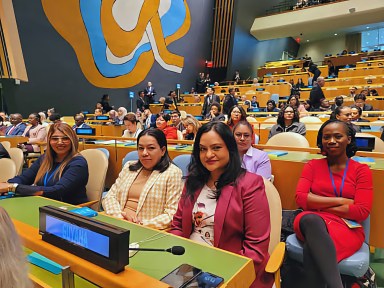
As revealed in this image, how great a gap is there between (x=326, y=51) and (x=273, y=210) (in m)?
23.2

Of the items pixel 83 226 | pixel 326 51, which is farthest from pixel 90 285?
pixel 326 51

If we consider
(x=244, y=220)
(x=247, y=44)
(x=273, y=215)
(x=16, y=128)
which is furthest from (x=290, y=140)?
(x=247, y=44)

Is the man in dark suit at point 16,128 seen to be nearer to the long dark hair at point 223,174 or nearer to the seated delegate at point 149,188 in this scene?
the seated delegate at point 149,188

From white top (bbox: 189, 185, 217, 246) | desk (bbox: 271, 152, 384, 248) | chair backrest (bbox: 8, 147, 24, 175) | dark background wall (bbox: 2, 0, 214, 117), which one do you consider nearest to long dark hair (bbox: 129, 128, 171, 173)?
white top (bbox: 189, 185, 217, 246)

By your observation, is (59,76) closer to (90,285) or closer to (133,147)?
(133,147)

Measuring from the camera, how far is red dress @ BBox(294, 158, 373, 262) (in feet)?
5.31

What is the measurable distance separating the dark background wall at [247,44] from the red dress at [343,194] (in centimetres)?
1534

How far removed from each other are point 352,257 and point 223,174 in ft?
2.74

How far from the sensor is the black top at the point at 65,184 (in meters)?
2.17

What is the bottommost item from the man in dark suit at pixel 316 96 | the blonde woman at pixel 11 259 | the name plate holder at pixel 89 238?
the name plate holder at pixel 89 238

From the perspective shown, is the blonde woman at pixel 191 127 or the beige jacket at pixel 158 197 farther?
the blonde woman at pixel 191 127

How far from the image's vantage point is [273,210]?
1.52 metres

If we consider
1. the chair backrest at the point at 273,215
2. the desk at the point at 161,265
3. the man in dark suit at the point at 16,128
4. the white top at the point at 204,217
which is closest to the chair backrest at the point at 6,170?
the desk at the point at 161,265

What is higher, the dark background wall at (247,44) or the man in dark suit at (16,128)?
the dark background wall at (247,44)
